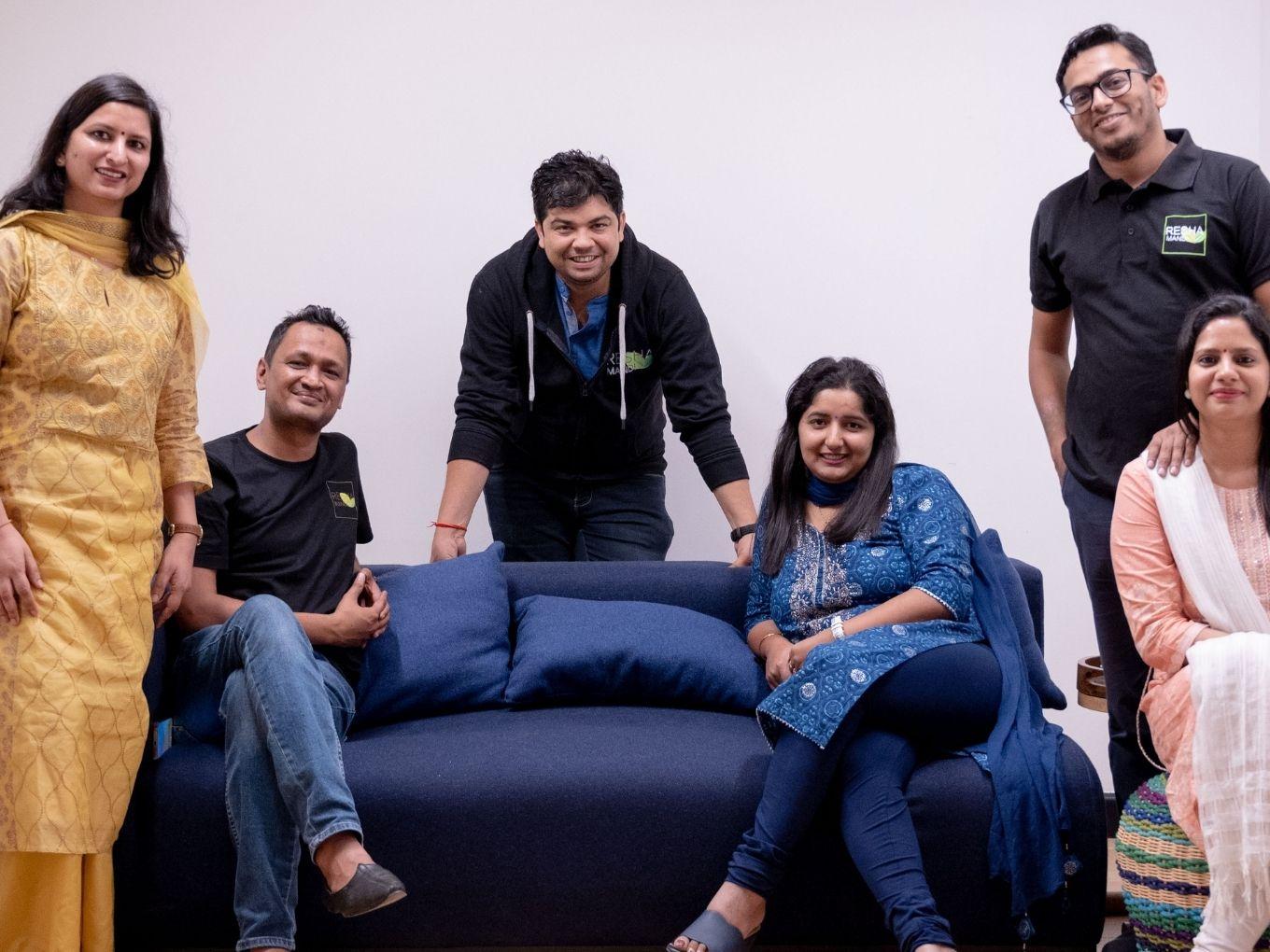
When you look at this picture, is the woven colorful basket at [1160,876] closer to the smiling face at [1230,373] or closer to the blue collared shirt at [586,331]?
the smiling face at [1230,373]

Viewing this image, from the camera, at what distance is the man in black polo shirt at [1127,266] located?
7.82 ft

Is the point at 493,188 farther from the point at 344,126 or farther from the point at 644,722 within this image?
the point at 644,722

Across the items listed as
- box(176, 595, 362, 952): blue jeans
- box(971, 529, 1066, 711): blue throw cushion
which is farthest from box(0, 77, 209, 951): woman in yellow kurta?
box(971, 529, 1066, 711): blue throw cushion

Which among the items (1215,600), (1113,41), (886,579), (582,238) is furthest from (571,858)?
(1113,41)

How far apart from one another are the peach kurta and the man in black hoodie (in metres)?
0.88

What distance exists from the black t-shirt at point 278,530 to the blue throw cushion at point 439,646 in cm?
7

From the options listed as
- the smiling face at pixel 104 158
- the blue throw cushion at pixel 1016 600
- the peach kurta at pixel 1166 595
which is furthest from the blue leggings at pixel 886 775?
the smiling face at pixel 104 158

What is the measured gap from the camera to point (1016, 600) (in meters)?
2.59

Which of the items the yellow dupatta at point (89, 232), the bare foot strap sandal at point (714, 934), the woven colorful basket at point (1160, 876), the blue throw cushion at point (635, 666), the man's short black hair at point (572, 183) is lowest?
the bare foot strap sandal at point (714, 934)

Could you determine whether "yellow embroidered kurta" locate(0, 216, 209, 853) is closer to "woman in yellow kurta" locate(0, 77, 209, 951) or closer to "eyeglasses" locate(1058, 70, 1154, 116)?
"woman in yellow kurta" locate(0, 77, 209, 951)

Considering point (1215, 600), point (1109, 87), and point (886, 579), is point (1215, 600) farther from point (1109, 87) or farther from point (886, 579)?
point (1109, 87)

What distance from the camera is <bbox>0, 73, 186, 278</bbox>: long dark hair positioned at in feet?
7.09

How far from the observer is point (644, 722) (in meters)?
2.54

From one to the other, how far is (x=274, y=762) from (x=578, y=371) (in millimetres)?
1184
